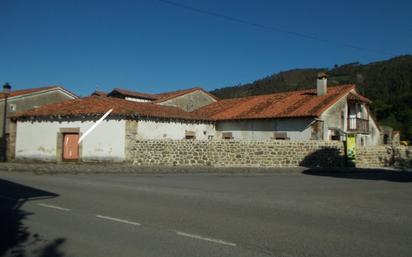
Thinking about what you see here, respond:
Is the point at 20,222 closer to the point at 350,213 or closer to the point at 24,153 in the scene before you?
the point at 350,213

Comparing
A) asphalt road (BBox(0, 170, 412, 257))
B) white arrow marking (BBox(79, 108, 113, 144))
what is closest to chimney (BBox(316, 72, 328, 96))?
white arrow marking (BBox(79, 108, 113, 144))

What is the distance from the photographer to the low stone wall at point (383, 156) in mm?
25609

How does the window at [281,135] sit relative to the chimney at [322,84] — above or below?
below

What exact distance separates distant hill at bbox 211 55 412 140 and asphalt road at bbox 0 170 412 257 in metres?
40.2

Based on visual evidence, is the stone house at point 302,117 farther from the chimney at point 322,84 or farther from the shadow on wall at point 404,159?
the shadow on wall at point 404,159

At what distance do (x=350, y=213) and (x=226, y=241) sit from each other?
11.7ft

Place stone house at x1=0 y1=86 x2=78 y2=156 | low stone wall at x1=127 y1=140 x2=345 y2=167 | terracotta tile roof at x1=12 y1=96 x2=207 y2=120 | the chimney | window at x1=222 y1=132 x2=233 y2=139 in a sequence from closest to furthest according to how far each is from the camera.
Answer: terracotta tile roof at x1=12 y1=96 x2=207 y2=120 → low stone wall at x1=127 y1=140 x2=345 y2=167 → the chimney → window at x1=222 y1=132 x2=233 y2=139 → stone house at x1=0 y1=86 x2=78 y2=156

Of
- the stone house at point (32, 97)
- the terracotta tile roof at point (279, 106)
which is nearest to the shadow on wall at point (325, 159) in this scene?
the terracotta tile roof at point (279, 106)

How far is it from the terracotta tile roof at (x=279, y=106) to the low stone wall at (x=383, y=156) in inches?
146

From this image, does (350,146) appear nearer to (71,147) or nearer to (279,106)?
(279,106)

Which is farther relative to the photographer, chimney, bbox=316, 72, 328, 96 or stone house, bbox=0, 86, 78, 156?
stone house, bbox=0, 86, 78, 156

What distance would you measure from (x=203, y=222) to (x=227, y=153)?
53.6 ft

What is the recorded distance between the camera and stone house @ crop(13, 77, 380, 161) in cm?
2324

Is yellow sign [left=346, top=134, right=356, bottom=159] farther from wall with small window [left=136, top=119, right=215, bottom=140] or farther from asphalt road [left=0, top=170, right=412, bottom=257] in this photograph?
asphalt road [left=0, top=170, right=412, bottom=257]
